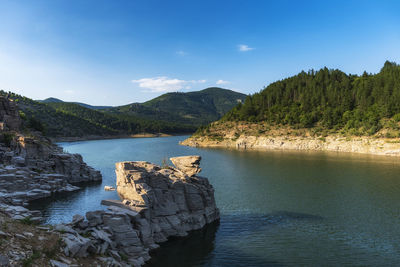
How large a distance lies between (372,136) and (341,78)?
202ft

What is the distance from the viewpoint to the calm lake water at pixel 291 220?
71.5ft

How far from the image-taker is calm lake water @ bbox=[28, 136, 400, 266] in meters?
21.8

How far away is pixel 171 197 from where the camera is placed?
27.9m

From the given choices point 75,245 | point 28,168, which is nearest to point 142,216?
point 75,245

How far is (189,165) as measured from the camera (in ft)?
106

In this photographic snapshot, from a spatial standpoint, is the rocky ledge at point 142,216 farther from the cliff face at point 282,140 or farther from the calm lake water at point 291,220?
the cliff face at point 282,140

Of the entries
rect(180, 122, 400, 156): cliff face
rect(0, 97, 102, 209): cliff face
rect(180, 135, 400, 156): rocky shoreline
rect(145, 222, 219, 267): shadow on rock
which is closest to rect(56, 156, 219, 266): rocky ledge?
rect(145, 222, 219, 267): shadow on rock

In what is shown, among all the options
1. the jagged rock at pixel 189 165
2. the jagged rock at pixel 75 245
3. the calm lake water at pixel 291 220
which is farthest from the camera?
the jagged rock at pixel 189 165

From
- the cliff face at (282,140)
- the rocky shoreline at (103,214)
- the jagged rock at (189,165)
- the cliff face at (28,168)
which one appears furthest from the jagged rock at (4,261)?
the cliff face at (282,140)

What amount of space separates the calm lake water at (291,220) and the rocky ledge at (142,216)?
1496 millimetres

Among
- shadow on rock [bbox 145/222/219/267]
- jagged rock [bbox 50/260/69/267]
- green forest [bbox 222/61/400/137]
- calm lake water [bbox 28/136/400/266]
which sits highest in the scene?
green forest [bbox 222/61/400/137]

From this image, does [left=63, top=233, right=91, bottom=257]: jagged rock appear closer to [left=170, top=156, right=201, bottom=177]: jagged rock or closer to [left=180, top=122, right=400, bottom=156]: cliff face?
[left=170, top=156, right=201, bottom=177]: jagged rock

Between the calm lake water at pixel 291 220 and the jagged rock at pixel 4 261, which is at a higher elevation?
the jagged rock at pixel 4 261

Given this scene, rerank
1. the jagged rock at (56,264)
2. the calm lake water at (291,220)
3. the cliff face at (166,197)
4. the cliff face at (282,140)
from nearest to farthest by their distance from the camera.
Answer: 1. the jagged rock at (56,264)
2. the calm lake water at (291,220)
3. the cliff face at (166,197)
4. the cliff face at (282,140)
